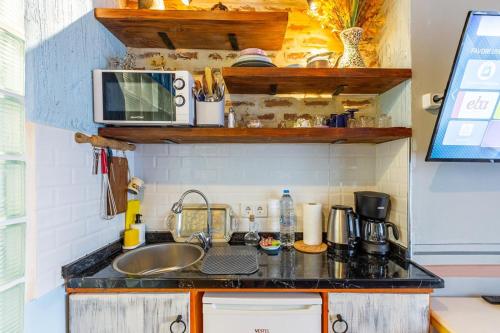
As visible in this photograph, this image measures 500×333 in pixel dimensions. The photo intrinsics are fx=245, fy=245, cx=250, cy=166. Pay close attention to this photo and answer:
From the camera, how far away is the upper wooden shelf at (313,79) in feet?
4.38

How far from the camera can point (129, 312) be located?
113cm

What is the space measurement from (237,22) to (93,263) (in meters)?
1.51

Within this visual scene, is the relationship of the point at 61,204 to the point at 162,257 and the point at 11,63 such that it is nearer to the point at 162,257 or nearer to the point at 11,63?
the point at 11,63

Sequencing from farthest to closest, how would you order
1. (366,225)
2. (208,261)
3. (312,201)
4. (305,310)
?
1. (312,201)
2. (366,225)
3. (208,261)
4. (305,310)

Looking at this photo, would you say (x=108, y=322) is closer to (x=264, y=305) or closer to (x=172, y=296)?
(x=172, y=296)

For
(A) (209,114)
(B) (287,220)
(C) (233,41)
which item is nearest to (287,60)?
(C) (233,41)

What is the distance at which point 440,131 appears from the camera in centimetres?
119

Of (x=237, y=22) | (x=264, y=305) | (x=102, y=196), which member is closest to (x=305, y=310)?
(x=264, y=305)

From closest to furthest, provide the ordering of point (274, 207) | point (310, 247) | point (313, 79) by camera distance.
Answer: point (313, 79), point (310, 247), point (274, 207)

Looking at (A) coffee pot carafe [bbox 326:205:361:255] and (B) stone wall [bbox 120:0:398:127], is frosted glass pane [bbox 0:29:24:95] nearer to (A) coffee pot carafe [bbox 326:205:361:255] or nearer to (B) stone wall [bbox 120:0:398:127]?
(B) stone wall [bbox 120:0:398:127]

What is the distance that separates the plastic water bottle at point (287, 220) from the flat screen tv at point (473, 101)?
819 millimetres

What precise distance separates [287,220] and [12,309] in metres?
1.35

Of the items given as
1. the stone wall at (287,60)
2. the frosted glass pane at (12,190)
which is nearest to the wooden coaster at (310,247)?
the stone wall at (287,60)

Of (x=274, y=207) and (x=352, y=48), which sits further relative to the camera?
(x=274, y=207)
